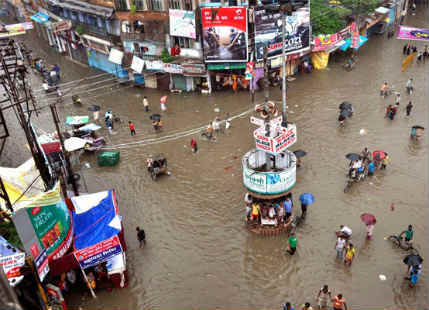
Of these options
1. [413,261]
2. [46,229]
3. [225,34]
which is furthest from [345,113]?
[46,229]

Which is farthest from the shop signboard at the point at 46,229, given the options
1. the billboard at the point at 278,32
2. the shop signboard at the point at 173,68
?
the billboard at the point at 278,32

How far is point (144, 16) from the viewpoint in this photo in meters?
32.8

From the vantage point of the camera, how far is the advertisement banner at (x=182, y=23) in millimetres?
30266

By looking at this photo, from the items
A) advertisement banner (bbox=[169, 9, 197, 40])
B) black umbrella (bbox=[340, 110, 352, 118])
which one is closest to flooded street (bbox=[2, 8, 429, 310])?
black umbrella (bbox=[340, 110, 352, 118])

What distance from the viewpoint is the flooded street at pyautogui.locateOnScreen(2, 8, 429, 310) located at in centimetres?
1527

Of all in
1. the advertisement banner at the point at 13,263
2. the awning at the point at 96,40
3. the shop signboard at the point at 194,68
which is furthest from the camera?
the awning at the point at 96,40

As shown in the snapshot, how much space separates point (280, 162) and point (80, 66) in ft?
112

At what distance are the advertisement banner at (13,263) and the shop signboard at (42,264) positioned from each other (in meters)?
0.51

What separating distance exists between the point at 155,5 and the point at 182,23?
3119mm

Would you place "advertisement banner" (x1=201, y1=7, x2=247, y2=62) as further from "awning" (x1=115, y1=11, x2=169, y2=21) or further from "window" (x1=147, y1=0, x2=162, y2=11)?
"window" (x1=147, y1=0, x2=162, y2=11)

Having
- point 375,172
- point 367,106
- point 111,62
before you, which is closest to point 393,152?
point 375,172

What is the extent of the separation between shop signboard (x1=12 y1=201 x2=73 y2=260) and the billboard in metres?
20.3

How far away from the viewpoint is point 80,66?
45.0 metres

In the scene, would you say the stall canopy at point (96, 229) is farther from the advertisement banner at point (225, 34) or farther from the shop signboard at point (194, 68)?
the advertisement banner at point (225, 34)
